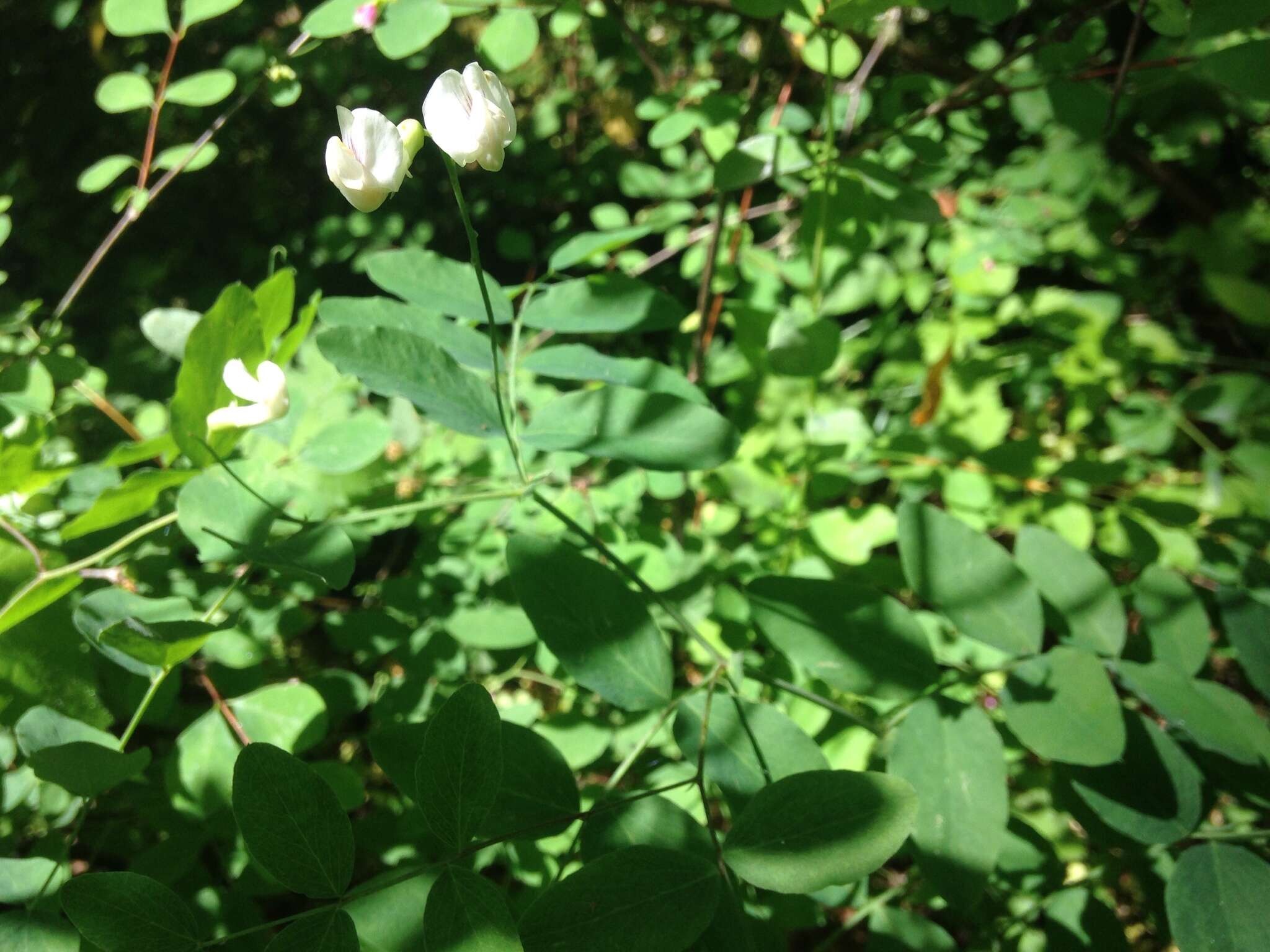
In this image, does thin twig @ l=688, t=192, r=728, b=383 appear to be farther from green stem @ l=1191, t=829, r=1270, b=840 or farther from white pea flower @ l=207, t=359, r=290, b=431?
green stem @ l=1191, t=829, r=1270, b=840

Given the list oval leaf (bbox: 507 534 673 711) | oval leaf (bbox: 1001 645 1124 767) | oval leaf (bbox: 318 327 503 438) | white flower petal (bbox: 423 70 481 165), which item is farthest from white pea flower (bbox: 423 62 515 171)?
oval leaf (bbox: 1001 645 1124 767)

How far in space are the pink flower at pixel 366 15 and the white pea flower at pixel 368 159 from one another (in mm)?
430

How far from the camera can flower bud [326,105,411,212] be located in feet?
1.76

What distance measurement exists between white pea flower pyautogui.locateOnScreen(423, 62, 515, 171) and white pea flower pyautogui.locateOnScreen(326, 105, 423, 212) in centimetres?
2

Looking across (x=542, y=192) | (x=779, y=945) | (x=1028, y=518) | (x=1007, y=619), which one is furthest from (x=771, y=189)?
(x=779, y=945)

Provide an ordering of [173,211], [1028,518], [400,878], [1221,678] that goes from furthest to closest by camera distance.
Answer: [173,211], [1221,678], [1028,518], [400,878]

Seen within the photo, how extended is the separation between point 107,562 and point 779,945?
76 cm

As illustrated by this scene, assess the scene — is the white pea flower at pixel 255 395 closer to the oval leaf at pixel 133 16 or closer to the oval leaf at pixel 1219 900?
the oval leaf at pixel 133 16

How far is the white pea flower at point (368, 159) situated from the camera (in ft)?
1.76

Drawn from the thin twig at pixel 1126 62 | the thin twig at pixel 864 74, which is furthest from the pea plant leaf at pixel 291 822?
the thin twig at pixel 864 74

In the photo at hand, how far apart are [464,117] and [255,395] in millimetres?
287

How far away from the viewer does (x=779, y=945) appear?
62cm

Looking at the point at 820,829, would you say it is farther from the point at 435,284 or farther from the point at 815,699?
the point at 435,284

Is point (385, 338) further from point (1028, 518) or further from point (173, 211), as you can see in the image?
point (173, 211)
